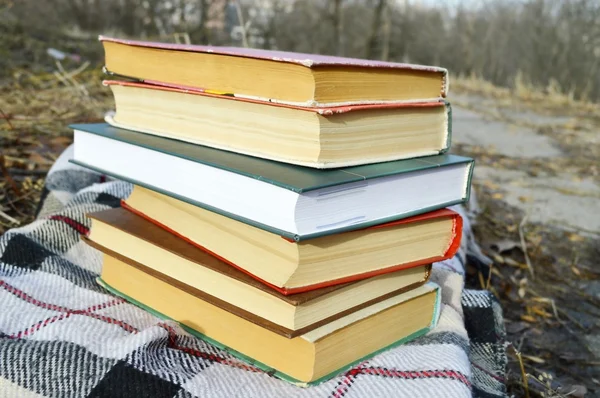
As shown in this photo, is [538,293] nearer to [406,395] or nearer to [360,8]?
[406,395]

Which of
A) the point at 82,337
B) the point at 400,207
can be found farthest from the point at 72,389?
the point at 400,207

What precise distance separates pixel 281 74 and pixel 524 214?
1.65 metres

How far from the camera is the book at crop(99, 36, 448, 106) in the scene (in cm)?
68

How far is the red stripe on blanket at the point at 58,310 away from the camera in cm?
81

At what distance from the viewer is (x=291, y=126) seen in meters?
0.71

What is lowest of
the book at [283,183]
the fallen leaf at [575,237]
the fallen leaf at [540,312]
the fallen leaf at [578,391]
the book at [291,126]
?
the fallen leaf at [540,312]

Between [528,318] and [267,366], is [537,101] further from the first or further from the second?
[267,366]

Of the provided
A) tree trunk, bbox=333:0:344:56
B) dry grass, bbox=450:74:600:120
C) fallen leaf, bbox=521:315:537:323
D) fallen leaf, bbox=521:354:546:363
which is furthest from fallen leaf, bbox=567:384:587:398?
tree trunk, bbox=333:0:344:56

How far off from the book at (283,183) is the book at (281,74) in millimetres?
84

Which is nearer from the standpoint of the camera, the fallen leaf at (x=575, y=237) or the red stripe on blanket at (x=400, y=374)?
the red stripe on blanket at (x=400, y=374)

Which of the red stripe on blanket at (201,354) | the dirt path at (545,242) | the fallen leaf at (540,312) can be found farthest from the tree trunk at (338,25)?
the red stripe on blanket at (201,354)

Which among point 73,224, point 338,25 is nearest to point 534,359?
point 73,224

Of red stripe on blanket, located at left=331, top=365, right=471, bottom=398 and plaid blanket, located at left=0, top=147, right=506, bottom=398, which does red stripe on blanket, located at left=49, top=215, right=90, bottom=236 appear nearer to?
plaid blanket, located at left=0, top=147, right=506, bottom=398

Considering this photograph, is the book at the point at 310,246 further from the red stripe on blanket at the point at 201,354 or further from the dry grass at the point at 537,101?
the dry grass at the point at 537,101
